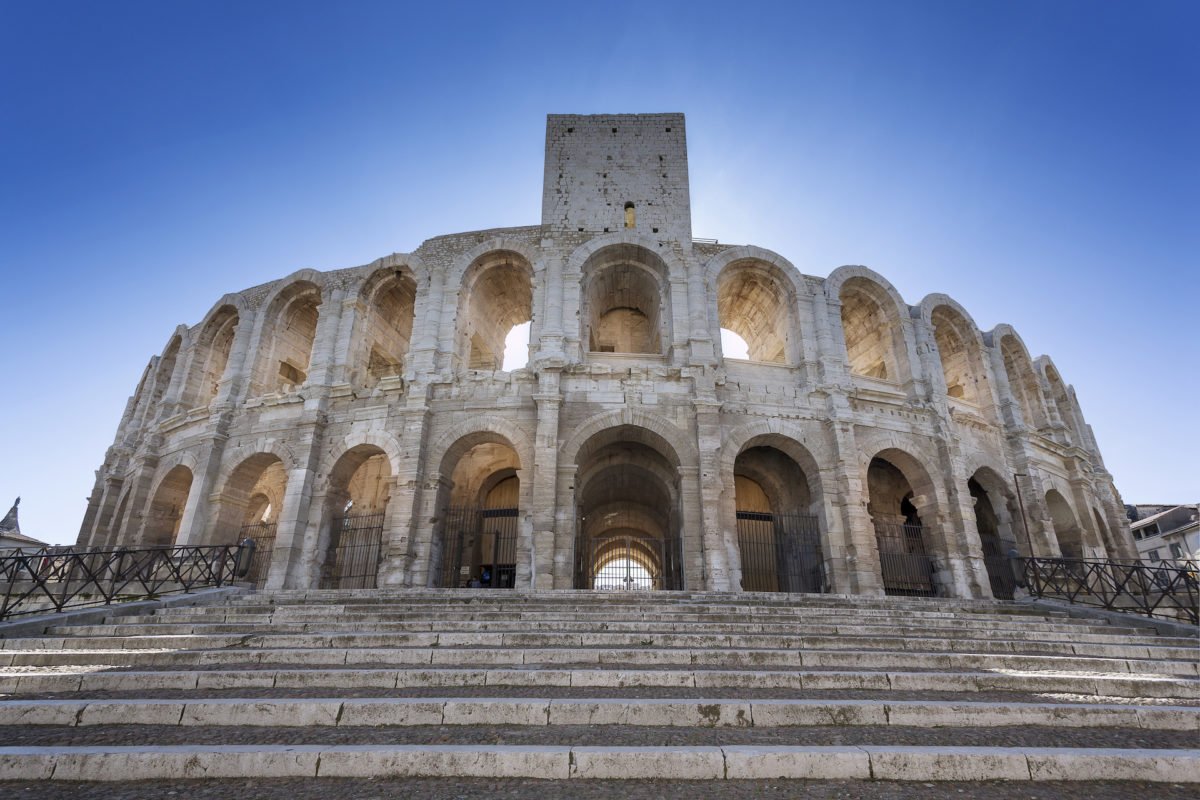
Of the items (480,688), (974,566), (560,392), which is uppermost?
(560,392)

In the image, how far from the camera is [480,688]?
15.2 ft

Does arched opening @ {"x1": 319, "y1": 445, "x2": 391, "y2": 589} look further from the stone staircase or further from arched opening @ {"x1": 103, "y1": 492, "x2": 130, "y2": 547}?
arched opening @ {"x1": 103, "y1": 492, "x2": 130, "y2": 547}

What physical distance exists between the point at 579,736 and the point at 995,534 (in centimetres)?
1786

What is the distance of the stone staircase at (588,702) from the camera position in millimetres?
3148

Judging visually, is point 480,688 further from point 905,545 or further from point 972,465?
point 972,465

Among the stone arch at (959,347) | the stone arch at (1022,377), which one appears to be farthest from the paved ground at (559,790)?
the stone arch at (1022,377)

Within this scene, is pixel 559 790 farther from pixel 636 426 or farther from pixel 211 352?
pixel 211 352

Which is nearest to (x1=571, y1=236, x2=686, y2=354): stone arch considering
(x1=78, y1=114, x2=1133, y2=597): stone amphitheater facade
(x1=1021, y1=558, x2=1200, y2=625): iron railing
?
(x1=78, y1=114, x2=1133, y2=597): stone amphitheater facade

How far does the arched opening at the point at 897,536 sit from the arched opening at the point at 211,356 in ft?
67.0

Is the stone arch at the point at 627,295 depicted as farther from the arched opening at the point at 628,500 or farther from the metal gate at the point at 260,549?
the metal gate at the point at 260,549

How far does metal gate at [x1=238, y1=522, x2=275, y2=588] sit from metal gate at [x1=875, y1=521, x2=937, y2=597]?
16.1 m

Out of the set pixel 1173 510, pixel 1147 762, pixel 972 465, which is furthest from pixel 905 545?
pixel 1173 510

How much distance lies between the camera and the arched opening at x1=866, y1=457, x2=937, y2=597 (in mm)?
14672

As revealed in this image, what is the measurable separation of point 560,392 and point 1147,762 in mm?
11562
